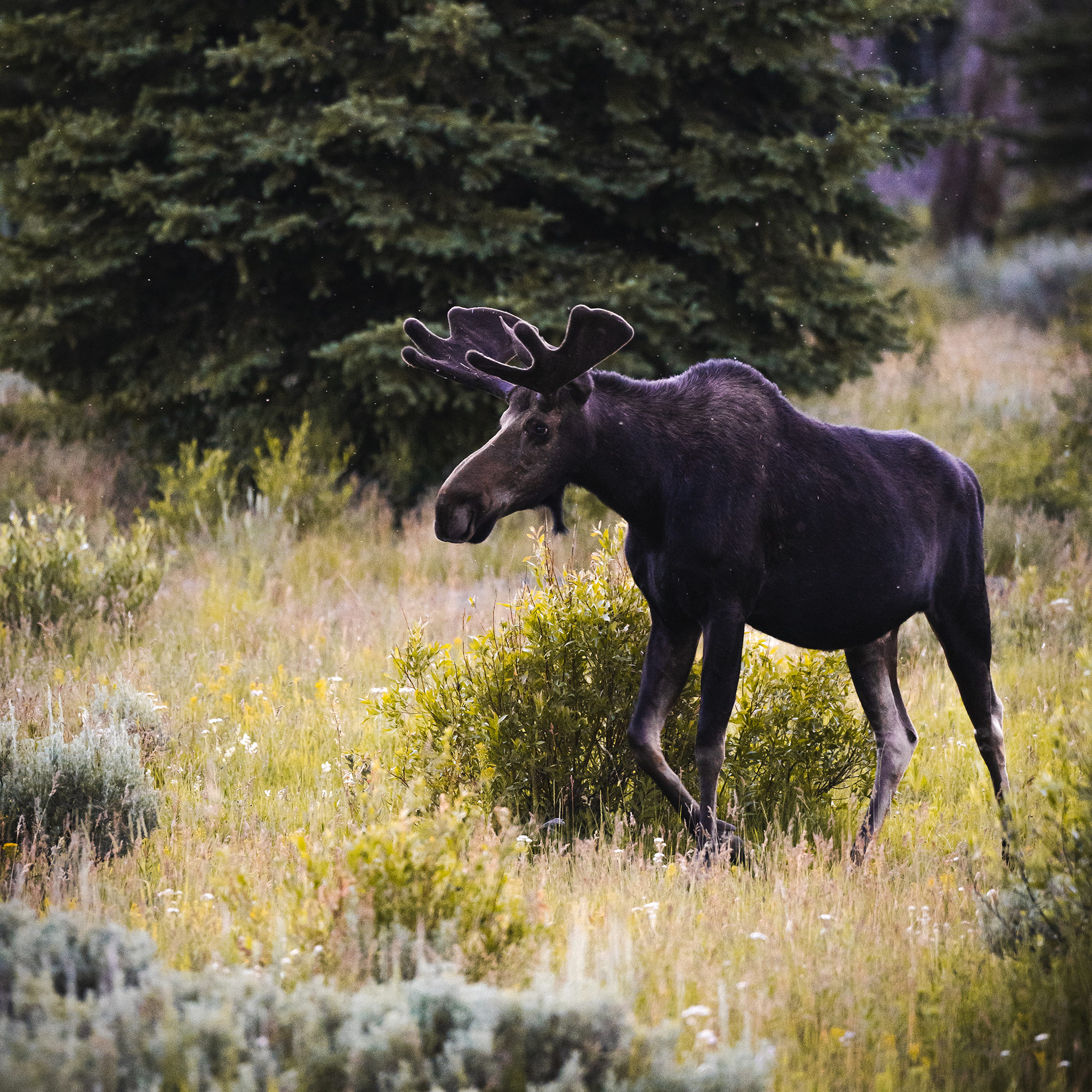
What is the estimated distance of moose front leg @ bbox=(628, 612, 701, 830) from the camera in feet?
14.4

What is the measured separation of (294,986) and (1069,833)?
2.26 m

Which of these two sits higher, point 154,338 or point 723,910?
point 154,338

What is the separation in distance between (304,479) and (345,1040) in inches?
319

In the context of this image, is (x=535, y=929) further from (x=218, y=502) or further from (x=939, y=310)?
(x=939, y=310)

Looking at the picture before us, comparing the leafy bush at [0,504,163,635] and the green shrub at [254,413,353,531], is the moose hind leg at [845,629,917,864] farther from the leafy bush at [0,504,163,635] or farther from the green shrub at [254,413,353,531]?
the green shrub at [254,413,353,531]

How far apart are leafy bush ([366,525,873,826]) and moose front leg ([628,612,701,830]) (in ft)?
1.42

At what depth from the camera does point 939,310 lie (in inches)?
808

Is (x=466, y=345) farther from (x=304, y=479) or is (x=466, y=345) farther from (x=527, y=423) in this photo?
(x=304, y=479)

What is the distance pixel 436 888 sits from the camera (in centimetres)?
325

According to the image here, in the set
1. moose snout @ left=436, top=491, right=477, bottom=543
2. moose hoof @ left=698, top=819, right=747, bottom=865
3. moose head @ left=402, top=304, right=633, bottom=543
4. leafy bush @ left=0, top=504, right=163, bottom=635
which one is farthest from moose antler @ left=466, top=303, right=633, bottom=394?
leafy bush @ left=0, top=504, right=163, bottom=635

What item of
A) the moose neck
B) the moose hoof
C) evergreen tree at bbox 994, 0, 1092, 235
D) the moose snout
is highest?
evergreen tree at bbox 994, 0, 1092, 235

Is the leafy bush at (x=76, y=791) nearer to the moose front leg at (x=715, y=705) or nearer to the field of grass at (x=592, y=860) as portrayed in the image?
the field of grass at (x=592, y=860)

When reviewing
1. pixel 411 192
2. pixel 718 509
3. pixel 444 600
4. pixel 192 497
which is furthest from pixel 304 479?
pixel 718 509

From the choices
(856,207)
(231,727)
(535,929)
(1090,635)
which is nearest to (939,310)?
(856,207)
